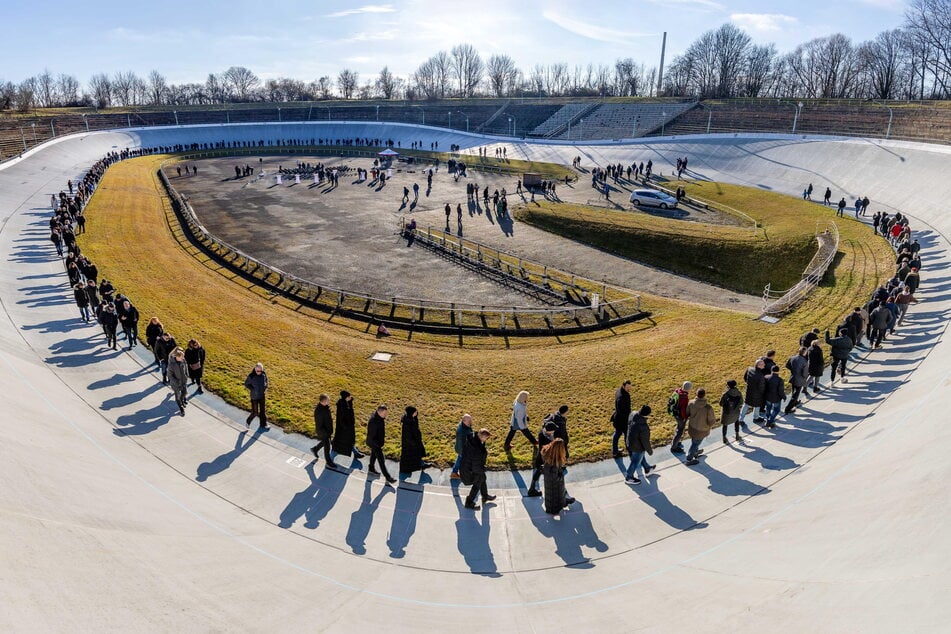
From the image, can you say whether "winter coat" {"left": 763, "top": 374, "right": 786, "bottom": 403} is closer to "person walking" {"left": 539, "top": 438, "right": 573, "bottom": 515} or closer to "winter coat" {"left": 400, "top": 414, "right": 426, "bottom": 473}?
"person walking" {"left": 539, "top": 438, "right": 573, "bottom": 515}

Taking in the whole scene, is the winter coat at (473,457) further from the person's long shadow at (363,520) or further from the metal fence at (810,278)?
the metal fence at (810,278)

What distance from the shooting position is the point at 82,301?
1616 cm

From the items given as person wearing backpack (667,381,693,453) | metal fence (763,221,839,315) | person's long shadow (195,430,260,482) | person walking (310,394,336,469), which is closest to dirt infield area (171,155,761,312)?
metal fence (763,221,839,315)

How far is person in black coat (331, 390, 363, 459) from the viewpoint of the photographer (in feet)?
33.0

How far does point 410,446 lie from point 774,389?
7.71 m

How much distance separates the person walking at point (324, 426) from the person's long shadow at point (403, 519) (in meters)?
1.66

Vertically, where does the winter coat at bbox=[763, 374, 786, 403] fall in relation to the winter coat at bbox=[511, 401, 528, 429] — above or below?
above

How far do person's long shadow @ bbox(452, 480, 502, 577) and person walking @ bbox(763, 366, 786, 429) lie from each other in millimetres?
6595

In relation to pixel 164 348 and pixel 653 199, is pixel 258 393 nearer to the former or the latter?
pixel 164 348

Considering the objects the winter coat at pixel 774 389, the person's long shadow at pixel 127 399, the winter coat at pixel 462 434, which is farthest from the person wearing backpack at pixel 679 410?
the person's long shadow at pixel 127 399

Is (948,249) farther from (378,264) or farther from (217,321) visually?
(217,321)

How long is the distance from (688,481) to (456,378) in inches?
256

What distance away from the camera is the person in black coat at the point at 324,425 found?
9.97 metres

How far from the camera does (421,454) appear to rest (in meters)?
10.1
